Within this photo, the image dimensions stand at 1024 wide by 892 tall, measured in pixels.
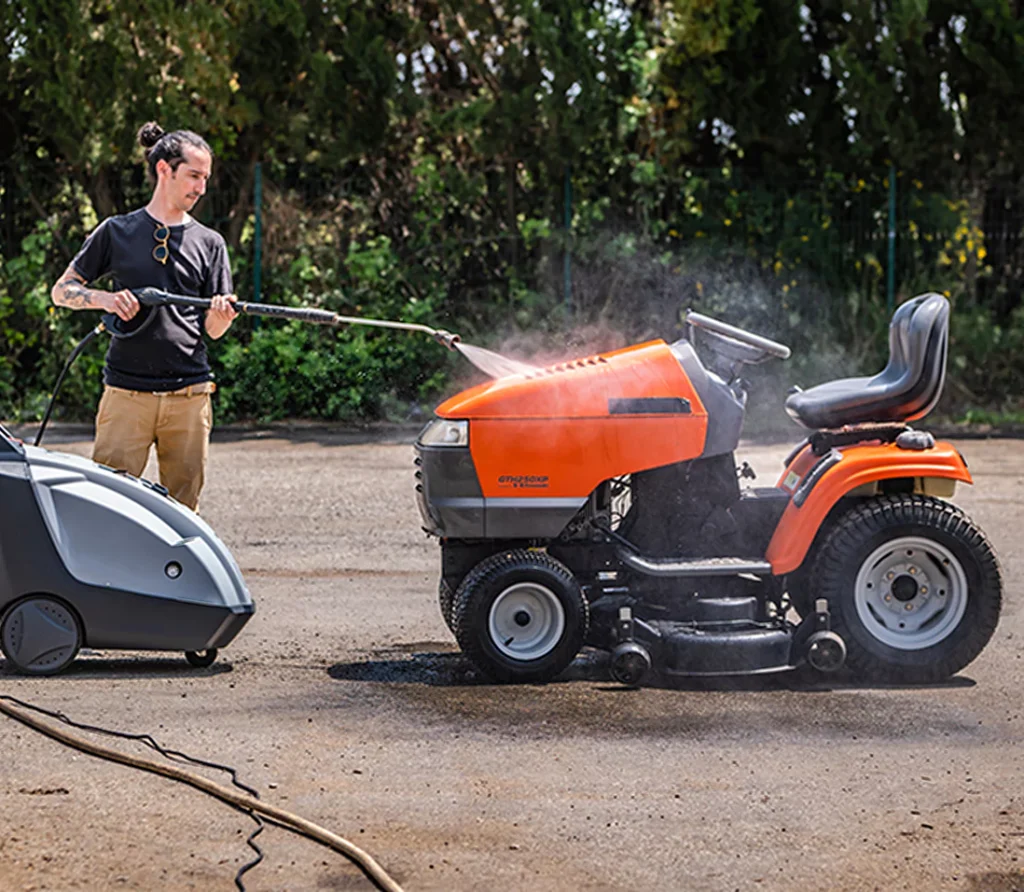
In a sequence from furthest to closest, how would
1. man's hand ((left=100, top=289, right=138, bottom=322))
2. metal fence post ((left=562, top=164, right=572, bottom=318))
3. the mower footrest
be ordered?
metal fence post ((left=562, top=164, right=572, bottom=318))
man's hand ((left=100, top=289, right=138, bottom=322))
the mower footrest

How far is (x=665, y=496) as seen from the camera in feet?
21.0

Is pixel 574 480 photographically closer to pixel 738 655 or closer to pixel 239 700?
pixel 738 655

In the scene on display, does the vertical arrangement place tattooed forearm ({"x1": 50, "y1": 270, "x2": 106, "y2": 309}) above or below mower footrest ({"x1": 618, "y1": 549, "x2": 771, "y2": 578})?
above

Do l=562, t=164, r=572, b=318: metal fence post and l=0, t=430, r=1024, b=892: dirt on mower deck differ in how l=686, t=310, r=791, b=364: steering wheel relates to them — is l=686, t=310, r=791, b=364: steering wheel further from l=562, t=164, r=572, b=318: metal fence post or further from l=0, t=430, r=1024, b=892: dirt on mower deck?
l=562, t=164, r=572, b=318: metal fence post

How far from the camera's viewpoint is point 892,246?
677 inches

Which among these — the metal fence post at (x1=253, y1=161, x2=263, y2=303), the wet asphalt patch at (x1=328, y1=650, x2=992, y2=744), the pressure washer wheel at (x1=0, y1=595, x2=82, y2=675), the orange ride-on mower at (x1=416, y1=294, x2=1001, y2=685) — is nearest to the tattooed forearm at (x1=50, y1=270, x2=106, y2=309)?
the pressure washer wheel at (x1=0, y1=595, x2=82, y2=675)

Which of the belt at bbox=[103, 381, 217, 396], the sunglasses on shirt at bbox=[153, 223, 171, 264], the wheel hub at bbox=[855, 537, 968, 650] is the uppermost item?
the sunglasses on shirt at bbox=[153, 223, 171, 264]

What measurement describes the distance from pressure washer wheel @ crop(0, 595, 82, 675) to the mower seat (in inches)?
110

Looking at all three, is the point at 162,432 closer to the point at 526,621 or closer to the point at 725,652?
the point at 526,621

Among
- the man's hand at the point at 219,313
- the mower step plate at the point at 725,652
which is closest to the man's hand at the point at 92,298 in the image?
the man's hand at the point at 219,313

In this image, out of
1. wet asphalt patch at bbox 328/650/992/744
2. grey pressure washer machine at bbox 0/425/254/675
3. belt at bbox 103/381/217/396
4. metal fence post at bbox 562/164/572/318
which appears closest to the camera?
wet asphalt patch at bbox 328/650/992/744

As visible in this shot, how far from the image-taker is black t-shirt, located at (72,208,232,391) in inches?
261

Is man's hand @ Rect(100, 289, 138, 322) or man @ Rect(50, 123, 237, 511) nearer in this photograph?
man's hand @ Rect(100, 289, 138, 322)

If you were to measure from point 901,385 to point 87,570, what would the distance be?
3.02 metres
